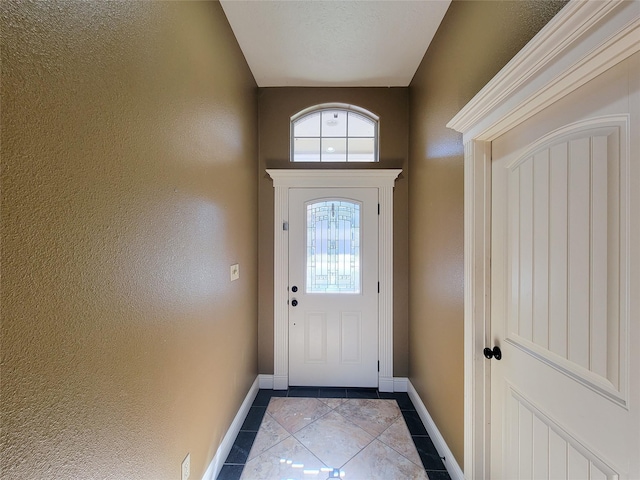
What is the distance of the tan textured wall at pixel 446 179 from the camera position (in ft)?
3.92

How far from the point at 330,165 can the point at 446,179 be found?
118 centimetres

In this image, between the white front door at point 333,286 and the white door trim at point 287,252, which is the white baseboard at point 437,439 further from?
the white front door at point 333,286

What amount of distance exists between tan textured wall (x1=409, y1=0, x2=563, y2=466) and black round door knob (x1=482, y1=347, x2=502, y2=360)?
0.19 meters

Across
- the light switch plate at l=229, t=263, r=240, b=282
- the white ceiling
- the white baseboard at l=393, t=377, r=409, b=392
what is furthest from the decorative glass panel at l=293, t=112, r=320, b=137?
the white baseboard at l=393, t=377, r=409, b=392

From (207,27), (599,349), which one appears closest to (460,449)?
(599,349)

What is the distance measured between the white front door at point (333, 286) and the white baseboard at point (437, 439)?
403mm

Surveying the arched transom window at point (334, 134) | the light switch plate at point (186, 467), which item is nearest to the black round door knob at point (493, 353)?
the light switch plate at point (186, 467)

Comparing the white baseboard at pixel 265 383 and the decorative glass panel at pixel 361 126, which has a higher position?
the decorative glass panel at pixel 361 126

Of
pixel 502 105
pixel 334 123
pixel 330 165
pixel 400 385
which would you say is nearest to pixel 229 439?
pixel 400 385

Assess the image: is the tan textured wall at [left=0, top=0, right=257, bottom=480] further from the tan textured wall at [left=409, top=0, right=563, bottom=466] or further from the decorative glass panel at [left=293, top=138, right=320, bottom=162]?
the tan textured wall at [left=409, top=0, right=563, bottom=466]

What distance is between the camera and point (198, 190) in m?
1.38

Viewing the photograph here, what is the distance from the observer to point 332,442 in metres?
1.85

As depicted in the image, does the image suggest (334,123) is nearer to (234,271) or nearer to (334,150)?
(334,150)

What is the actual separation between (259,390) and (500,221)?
246cm
